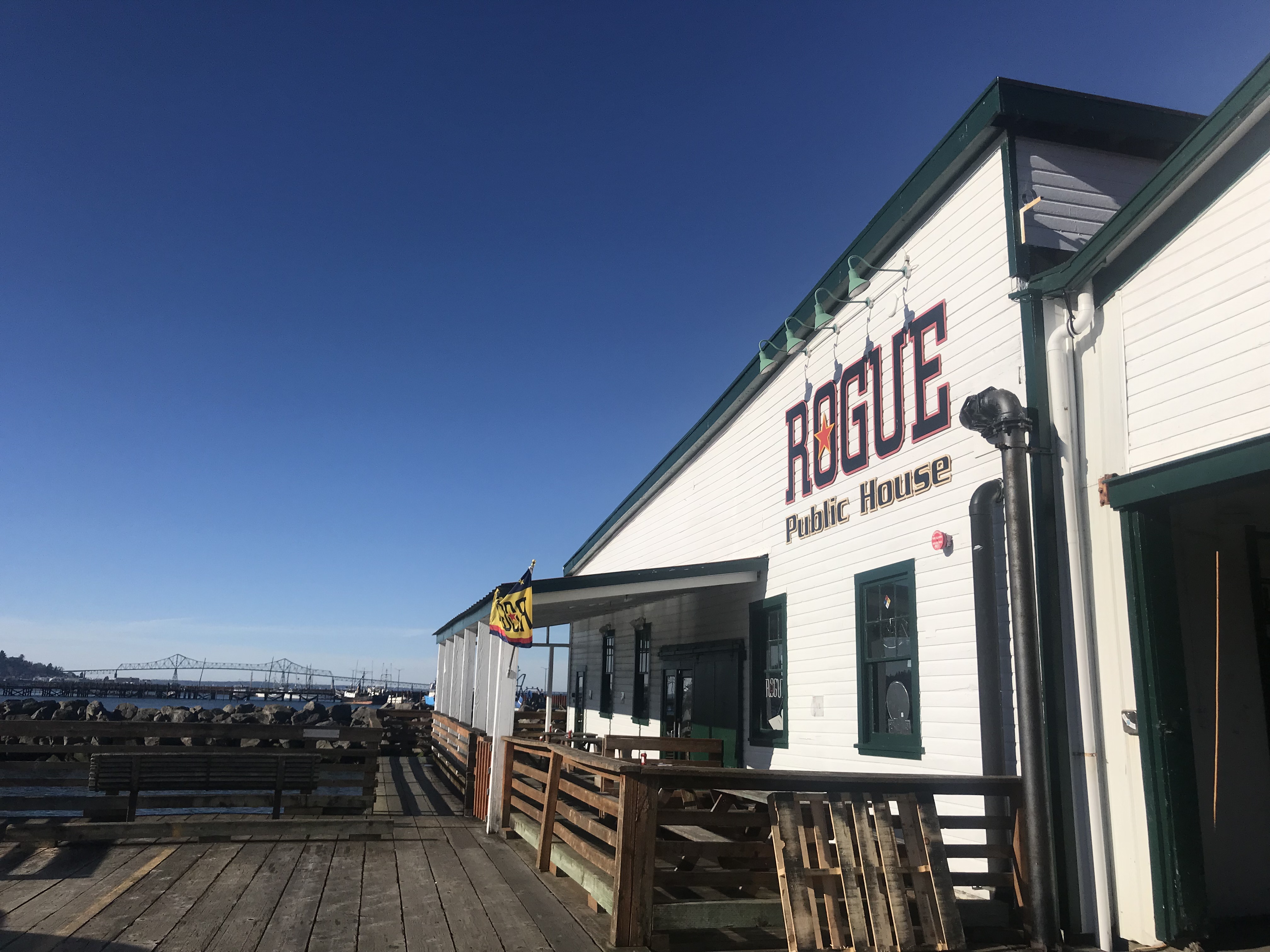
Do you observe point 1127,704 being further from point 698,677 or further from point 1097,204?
point 698,677

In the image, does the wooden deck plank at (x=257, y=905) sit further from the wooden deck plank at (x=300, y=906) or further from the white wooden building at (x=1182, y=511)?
the white wooden building at (x=1182, y=511)

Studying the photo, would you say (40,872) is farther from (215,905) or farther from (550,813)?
(550,813)

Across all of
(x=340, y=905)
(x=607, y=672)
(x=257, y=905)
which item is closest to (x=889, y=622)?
(x=340, y=905)

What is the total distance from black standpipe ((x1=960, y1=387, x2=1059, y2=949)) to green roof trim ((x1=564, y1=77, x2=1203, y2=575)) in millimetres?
2423

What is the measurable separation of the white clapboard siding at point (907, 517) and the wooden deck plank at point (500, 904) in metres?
A: 3.51

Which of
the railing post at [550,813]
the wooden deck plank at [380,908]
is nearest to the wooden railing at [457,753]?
the wooden deck plank at [380,908]

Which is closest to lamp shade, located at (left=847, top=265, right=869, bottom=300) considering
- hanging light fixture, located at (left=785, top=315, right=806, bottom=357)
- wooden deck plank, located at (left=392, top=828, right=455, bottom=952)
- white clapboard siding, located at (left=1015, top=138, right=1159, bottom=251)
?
hanging light fixture, located at (left=785, top=315, right=806, bottom=357)

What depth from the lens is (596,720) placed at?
20531 mm

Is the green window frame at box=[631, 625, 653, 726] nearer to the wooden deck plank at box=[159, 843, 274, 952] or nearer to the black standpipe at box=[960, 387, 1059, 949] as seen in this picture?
the wooden deck plank at box=[159, 843, 274, 952]

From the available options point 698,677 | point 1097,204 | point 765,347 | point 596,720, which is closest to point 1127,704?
point 1097,204

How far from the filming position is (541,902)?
7.16 meters

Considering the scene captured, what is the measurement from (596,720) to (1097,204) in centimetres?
1560

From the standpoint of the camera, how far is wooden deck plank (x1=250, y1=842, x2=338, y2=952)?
588cm

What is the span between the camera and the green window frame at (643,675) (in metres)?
16.5
